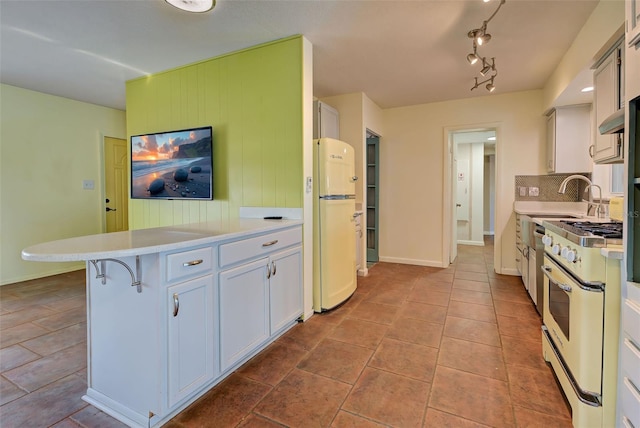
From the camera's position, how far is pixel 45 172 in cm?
414

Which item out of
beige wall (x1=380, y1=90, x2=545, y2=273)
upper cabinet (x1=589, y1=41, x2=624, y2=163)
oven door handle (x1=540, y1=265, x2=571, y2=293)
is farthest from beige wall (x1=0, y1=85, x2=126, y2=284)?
upper cabinet (x1=589, y1=41, x2=624, y2=163)

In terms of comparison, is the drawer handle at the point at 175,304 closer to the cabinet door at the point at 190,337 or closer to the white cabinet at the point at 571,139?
the cabinet door at the point at 190,337

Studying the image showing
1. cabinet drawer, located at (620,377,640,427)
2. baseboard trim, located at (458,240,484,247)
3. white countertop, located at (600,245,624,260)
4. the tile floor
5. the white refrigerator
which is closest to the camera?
cabinet drawer, located at (620,377,640,427)

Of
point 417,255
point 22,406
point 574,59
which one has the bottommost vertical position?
point 22,406

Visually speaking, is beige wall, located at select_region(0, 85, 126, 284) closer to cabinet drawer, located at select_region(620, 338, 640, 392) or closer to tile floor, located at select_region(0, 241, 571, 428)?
tile floor, located at select_region(0, 241, 571, 428)

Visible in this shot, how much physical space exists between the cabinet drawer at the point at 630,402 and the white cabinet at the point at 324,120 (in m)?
3.13

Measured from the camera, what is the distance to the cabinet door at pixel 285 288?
2.27 metres

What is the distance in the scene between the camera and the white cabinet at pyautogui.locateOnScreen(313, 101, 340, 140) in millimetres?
3615

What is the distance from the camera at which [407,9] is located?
2201 millimetres

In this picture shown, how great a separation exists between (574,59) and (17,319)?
555cm

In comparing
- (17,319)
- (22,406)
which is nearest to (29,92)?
Answer: (17,319)

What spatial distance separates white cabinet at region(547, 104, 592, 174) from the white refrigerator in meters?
2.53

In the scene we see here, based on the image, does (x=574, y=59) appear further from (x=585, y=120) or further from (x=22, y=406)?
(x=22, y=406)

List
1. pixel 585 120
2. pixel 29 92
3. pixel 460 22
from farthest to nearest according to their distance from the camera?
pixel 29 92
pixel 585 120
pixel 460 22
